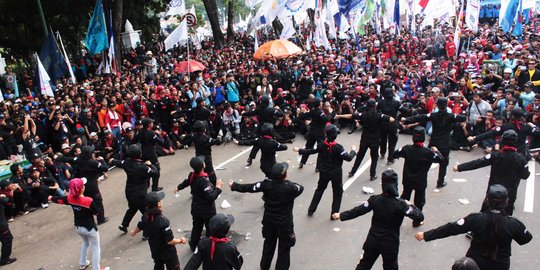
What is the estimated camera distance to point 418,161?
7.34 metres

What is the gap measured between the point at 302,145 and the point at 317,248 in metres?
5.78

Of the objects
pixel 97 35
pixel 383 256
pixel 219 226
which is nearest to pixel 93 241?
pixel 219 226

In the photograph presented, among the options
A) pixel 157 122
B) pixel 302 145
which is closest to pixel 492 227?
pixel 302 145

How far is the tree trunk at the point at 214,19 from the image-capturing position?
2513 centimetres

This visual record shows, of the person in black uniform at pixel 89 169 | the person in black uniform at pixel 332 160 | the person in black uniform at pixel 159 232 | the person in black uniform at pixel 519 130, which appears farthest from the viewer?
the person in black uniform at pixel 89 169

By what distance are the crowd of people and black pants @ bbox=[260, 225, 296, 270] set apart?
11 cm

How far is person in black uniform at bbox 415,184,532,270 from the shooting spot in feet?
15.6

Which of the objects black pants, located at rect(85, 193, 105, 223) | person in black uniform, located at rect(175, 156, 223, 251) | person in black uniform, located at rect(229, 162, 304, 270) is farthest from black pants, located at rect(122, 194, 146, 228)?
person in black uniform, located at rect(229, 162, 304, 270)

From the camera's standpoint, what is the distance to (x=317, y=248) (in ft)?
23.8

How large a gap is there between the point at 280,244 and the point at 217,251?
1.78m

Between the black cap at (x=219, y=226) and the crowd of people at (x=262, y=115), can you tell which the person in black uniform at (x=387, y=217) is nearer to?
the crowd of people at (x=262, y=115)

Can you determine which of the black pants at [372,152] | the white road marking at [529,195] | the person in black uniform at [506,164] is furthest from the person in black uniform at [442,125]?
the person in black uniform at [506,164]

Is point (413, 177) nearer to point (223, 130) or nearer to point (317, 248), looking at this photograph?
point (317, 248)

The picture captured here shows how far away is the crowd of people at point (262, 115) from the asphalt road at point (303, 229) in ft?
1.24
